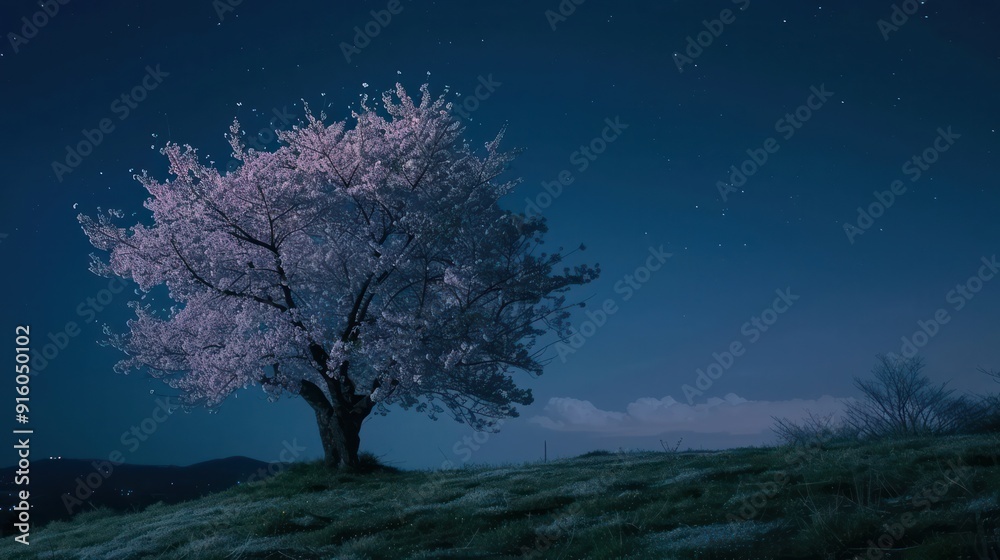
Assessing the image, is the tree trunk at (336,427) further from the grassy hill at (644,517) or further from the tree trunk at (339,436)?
the grassy hill at (644,517)

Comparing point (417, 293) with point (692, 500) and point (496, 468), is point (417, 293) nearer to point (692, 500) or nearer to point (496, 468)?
point (496, 468)

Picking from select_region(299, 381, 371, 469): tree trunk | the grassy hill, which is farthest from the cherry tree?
the grassy hill

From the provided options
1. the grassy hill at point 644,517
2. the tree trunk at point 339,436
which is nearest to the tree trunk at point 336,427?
the tree trunk at point 339,436

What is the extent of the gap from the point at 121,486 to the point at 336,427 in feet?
73.6

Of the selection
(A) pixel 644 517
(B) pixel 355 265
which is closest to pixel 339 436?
(B) pixel 355 265

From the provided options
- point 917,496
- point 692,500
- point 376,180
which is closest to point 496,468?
point 376,180

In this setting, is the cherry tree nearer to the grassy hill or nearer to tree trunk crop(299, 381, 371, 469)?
tree trunk crop(299, 381, 371, 469)

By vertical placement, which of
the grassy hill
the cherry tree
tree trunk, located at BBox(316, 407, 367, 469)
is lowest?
the grassy hill

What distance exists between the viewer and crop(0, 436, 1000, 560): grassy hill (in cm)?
833

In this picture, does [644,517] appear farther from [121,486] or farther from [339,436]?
[121,486]

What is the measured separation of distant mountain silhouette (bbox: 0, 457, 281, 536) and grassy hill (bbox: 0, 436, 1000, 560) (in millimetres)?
5849

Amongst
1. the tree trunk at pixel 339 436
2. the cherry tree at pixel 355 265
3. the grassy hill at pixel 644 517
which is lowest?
the grassy hill at pixel 644 517

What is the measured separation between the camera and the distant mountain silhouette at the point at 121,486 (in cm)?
2509

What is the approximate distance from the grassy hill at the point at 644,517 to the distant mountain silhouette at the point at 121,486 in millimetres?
5849
